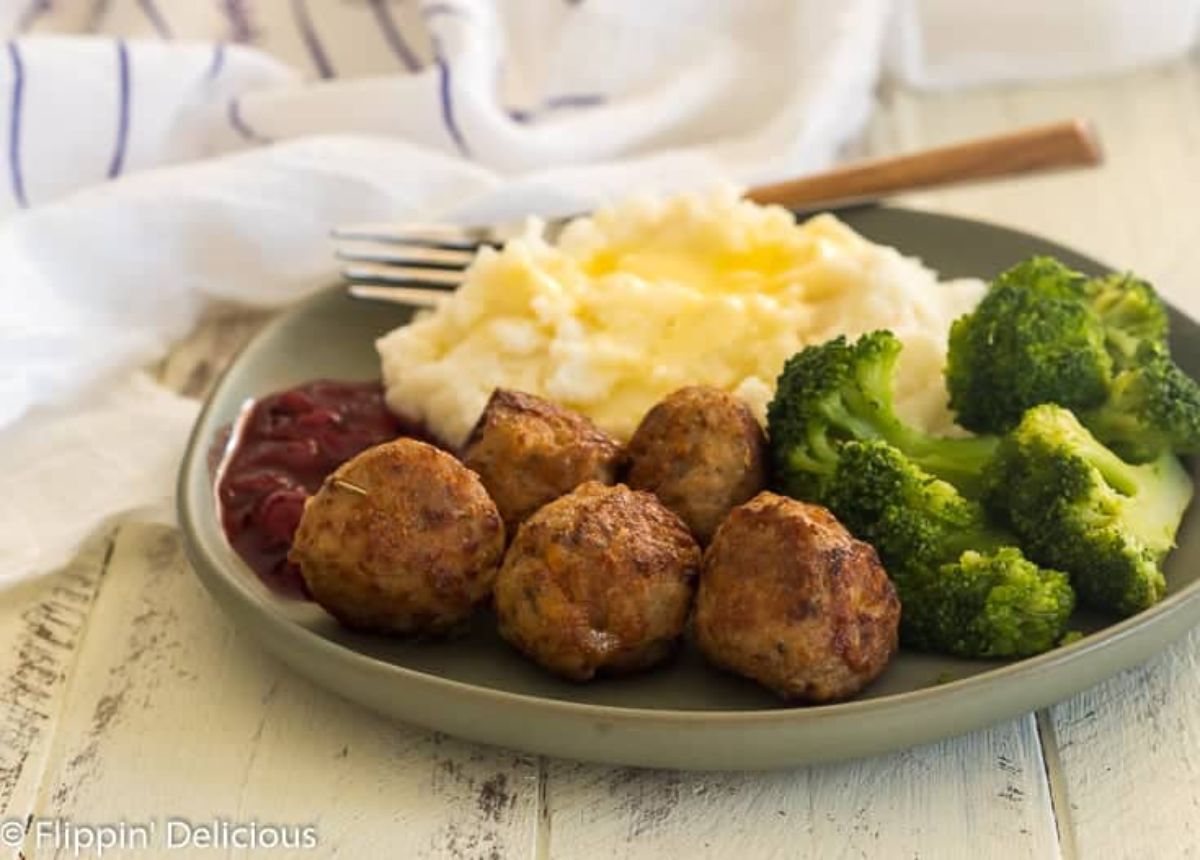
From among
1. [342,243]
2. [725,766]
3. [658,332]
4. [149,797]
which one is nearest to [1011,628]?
[725,766]

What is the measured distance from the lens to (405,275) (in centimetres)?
526

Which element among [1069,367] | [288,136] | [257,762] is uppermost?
[1069,367]

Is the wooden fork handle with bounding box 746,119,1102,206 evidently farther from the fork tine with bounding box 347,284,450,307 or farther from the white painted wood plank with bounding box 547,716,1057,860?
the white painted wood plank with bounding box 547,716,1057,860

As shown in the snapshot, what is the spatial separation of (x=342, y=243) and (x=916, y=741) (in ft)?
9.77

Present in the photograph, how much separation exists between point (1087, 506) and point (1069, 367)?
52 cm

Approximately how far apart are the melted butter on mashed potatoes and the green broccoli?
0.17 m

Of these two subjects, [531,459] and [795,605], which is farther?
[531,459]

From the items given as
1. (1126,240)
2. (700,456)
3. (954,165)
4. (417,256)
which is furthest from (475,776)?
(1126,240)

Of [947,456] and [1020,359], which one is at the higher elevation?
[1020,359]

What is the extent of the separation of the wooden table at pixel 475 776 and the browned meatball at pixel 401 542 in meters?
0.27

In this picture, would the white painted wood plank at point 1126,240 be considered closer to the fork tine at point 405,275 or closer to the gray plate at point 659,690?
the gray plate at point 659,690

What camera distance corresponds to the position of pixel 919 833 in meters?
3.46

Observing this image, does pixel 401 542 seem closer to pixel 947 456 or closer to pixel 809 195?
pixel 947 456

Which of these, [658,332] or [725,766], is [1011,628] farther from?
[658,332]
